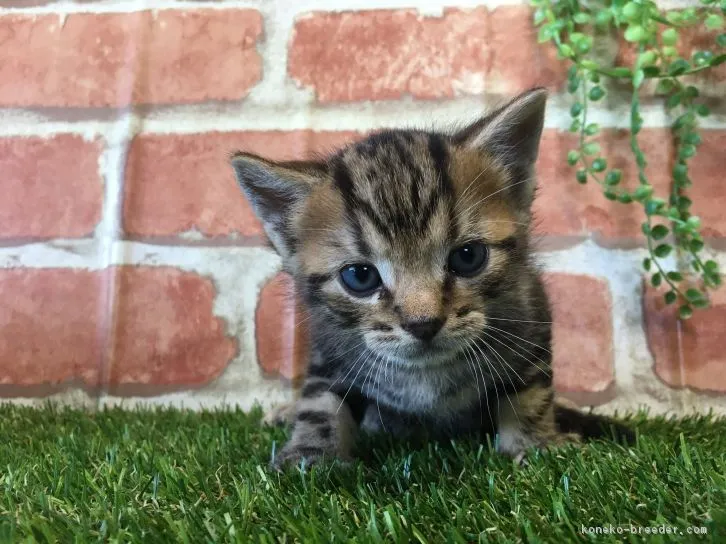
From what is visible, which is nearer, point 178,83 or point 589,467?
point 589,467

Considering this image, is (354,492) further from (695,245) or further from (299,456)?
(695,245)

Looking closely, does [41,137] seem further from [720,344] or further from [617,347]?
[720,344]

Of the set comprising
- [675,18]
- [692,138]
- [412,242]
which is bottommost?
[412,242]

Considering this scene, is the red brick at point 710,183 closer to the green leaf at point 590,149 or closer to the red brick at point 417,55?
the green leaf at point 590,149

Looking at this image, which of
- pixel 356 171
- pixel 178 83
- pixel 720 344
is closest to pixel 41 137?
pixel 178 83

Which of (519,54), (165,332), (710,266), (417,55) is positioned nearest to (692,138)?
(710,266)
